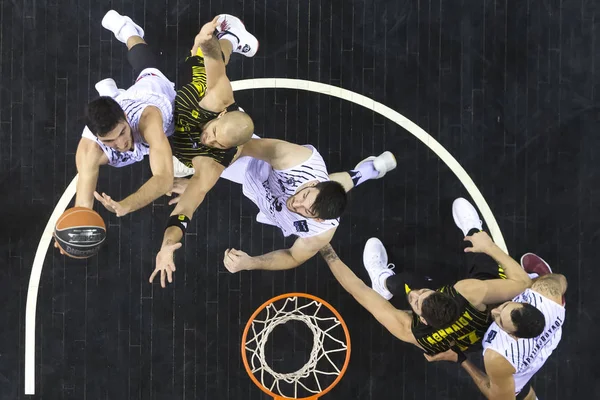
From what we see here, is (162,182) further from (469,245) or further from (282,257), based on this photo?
(469,245)

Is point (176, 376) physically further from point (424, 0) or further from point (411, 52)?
point (424, 0)

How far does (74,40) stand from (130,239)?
224 cm

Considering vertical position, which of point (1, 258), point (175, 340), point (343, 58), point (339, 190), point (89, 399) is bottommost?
point (89, 399)

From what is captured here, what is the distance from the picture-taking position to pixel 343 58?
20.8 feet

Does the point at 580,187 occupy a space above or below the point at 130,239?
above

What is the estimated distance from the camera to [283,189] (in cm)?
539

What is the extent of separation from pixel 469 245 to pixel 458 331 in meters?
1.16

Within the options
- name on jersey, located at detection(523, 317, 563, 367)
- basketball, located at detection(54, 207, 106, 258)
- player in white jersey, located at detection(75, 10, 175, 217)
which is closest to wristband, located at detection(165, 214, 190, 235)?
player in white jersey, located at detection(75, 10, 175, 217)

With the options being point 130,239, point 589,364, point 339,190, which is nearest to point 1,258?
point 130,239

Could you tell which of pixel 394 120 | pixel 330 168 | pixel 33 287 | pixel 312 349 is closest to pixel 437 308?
pixel 312 349

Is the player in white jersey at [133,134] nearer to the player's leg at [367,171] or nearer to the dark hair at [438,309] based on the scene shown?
the player's leg at [367,171]

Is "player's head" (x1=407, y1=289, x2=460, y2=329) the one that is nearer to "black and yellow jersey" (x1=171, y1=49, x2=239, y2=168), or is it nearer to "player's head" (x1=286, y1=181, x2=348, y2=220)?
"player's head" (x1=286, y1=181, x2=348, y2=220)

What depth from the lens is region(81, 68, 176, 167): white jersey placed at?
16.1 feet

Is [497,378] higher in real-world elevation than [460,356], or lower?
lower
